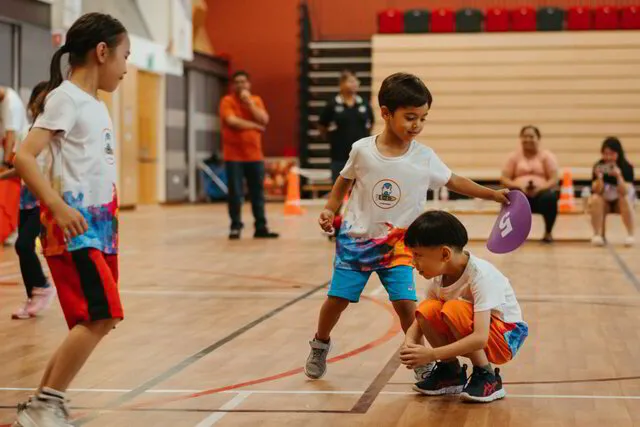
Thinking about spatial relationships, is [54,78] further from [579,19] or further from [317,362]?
[579,19]

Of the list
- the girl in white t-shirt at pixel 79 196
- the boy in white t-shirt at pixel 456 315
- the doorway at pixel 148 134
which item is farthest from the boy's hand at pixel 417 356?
the doorway at pixel 148 134

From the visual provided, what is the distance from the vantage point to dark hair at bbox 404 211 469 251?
3.48m

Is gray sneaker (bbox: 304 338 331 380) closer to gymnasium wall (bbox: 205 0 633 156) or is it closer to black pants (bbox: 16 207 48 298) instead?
black pants (bbox: 16 207 48 298)

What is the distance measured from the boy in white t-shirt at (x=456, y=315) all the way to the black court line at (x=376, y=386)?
0.16 meters

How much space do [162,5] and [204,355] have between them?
44.8 ft

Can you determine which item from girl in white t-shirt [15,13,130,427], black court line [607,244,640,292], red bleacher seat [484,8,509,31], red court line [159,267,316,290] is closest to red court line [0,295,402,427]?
girl in white t-shirt [15,13,130,427]

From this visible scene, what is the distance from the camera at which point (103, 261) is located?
3189 mm

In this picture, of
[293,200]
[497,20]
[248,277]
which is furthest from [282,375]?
[497,20]

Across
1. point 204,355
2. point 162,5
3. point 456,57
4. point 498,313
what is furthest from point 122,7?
point 498,313

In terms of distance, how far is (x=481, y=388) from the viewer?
360 centimetres

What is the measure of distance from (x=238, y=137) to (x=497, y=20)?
9650 mm

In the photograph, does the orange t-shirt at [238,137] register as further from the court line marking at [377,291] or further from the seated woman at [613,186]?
the court line marking at [377,291]

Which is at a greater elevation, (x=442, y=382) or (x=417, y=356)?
(x=417, y=356)

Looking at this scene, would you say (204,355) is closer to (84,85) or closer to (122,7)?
(84,85)
